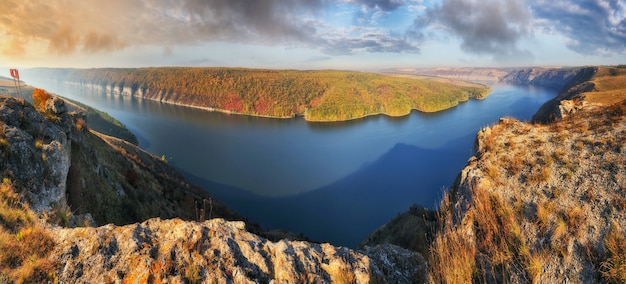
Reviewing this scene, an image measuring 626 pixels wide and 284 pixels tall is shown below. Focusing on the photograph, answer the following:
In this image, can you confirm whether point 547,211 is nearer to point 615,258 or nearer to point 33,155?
point 615,258

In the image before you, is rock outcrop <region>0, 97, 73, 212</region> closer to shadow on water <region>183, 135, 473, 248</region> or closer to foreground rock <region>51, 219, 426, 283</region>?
foreground rock <region>51, 219, 426, 283</region>

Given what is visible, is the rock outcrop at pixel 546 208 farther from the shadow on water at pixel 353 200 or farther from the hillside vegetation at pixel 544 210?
the shadow on water at pixel 353 200

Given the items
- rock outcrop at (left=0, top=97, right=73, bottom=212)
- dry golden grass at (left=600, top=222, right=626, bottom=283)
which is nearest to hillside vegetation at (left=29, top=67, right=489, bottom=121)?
rock outcrop at (left=0, top=97, right=73, bottom=212)

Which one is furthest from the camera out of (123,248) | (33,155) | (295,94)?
(295,94)

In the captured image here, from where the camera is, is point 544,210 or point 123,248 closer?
point 123,248

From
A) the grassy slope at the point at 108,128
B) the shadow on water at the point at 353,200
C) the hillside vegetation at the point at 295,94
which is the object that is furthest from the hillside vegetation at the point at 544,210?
the hillside vegetation at the point at 295,94

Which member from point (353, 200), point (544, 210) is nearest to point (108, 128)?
point (353, 200)
